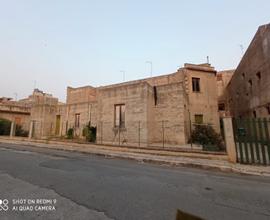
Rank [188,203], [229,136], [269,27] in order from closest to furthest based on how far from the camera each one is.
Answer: [188,203], [229,136], [269,27]

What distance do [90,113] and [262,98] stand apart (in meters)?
18.5

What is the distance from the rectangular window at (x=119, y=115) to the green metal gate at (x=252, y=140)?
992 cm

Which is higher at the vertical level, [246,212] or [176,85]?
→ [176,85]

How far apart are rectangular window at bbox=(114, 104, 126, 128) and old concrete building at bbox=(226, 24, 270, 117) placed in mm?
13485

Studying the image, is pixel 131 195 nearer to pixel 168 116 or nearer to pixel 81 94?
pixel 168 116

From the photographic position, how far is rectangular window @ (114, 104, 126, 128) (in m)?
17.2

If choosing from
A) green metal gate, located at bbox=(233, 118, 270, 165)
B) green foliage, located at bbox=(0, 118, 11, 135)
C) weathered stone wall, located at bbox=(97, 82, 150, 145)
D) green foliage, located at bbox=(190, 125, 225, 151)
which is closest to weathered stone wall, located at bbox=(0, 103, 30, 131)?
green foliage, located at bbox=(0, 118, 11, 135)

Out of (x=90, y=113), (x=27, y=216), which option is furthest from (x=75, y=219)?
(x=90, y=113)

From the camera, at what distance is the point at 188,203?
4113 mm

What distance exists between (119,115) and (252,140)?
1122 cm

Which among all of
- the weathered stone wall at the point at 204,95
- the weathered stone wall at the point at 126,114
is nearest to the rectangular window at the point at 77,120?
the weathered stone wall at the point at 126,114

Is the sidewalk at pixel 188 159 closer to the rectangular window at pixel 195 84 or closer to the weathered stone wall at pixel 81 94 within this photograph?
the rectangular window at pixel 195 84

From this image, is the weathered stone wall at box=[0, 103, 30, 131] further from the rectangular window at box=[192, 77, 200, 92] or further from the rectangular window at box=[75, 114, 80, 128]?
the rectangular window at box=[192, 77, 200, 92]

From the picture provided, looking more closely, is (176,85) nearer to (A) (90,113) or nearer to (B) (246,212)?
(A) (90,113)
